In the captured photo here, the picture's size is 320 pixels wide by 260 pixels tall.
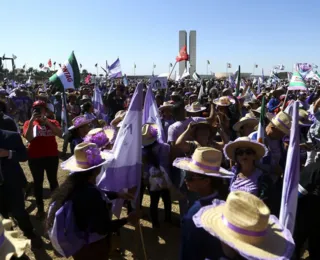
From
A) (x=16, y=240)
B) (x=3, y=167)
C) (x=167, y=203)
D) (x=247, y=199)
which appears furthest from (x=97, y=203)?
(x=167, y=203)

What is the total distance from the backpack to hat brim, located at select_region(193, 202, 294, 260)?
4.41 feet

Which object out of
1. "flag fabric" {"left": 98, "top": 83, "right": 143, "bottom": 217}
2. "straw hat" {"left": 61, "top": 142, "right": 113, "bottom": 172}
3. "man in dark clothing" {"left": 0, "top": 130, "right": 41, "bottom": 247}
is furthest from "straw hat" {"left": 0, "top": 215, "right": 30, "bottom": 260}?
"man in dark clothing" {"left": 0, "top": 130, "right": 41, "bottom": 247}

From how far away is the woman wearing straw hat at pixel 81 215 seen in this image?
2.83m

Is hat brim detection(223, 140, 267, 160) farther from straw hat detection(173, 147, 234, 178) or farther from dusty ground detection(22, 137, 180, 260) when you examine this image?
dusty ground detection(22, 137, 180, 260)

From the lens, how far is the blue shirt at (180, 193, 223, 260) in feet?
6.85

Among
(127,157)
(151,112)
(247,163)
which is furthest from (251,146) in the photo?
(151,112)

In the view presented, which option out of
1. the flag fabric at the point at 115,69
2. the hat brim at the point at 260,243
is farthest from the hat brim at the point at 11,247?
the flag fabric at the point at 115,69

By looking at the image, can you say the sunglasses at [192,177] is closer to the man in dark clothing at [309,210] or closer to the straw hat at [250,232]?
Answer: the straw hat at [250,232]

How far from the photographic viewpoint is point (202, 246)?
7.13 feet

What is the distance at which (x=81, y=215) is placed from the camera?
2.85m

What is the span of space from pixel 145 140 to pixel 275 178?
6.33 ft

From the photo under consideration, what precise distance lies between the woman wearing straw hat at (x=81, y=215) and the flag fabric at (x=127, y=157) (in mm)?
632

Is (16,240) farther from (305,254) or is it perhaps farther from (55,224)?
(305,254)

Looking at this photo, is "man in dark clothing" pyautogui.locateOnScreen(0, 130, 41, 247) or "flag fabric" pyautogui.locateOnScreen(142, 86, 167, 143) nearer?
"man in dark clothing" pyautogui.locateOnScreen(0, 130, 41, 247)
